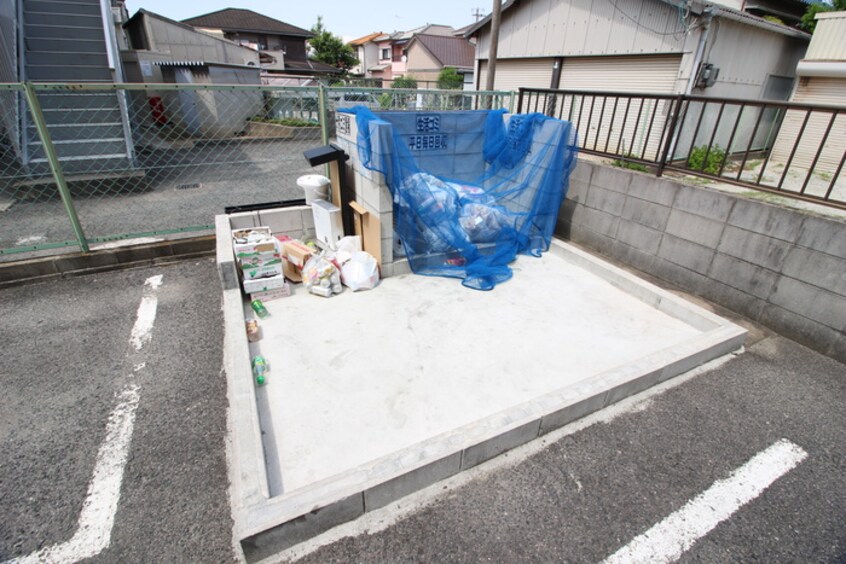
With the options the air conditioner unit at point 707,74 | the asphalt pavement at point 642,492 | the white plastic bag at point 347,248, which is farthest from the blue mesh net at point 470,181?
the air conditioner unit at point 707,74

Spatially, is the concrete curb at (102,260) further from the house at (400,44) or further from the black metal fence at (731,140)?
the house at (400,44)

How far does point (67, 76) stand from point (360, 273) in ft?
25.2

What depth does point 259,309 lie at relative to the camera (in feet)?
11.5

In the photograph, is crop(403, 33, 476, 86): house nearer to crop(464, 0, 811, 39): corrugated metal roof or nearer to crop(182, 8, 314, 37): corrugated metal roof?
crop(182, 8, 314, 37): corrugated metal roof

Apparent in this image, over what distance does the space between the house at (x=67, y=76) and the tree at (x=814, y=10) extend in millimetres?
14230

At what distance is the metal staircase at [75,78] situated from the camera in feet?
21.8

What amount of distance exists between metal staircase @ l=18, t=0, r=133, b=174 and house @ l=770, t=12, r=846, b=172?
11204mm

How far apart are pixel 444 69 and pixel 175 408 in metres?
28.8

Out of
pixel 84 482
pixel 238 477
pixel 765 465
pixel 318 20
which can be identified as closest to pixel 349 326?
pixel 238 477

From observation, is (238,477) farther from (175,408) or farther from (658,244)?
(658,244)

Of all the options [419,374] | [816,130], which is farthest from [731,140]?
[816,130]

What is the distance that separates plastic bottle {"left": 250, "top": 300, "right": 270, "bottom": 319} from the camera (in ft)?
11.4

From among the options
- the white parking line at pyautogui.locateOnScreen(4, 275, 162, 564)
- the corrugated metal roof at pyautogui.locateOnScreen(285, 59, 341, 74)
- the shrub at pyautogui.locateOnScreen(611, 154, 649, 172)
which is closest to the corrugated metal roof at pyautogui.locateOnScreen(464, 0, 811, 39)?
the shrub at pyautogui.locateOnScreen(611, 154, 649, 172)

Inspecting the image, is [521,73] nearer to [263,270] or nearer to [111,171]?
[111,171]
